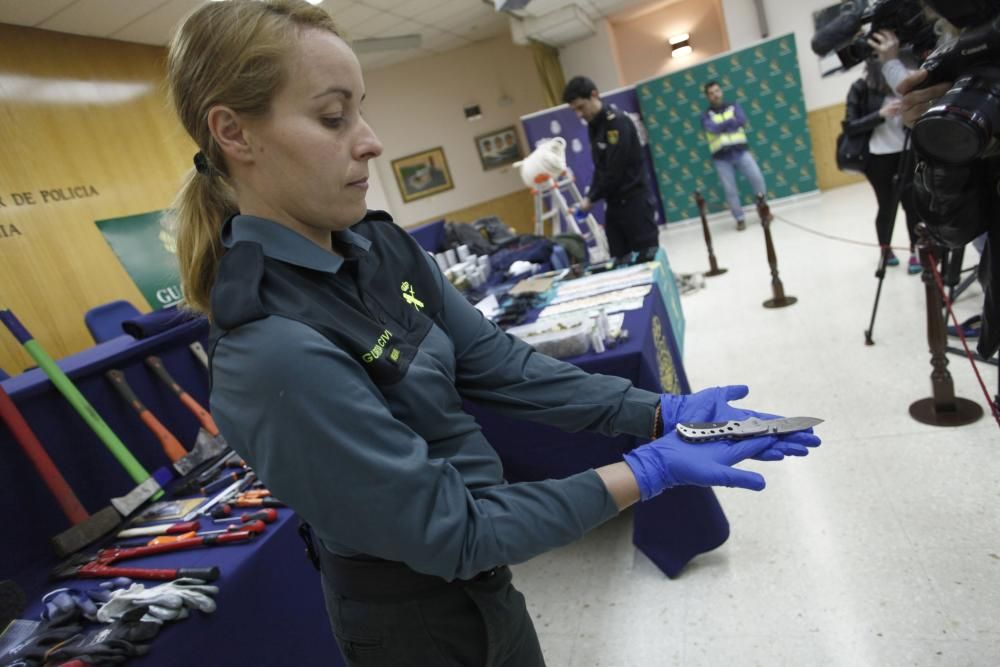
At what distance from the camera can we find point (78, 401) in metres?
1.71

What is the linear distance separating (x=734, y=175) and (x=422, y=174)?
511 centimetres

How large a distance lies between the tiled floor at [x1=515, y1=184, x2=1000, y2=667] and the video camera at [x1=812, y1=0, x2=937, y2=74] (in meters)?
1.42

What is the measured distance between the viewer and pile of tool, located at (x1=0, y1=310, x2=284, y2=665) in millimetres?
1181

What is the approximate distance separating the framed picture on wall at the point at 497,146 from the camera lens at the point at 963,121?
9.23 metres

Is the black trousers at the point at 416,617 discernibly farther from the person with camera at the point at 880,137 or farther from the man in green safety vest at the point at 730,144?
the man in green safety vest at the point at 730,144

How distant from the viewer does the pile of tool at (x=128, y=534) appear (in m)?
1.18

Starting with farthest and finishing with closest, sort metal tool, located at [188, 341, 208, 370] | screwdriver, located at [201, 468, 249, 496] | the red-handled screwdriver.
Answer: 1. metal tool, located at [188, 341, 208, 370]
2. screwdriver, located at [201, 468, 249, 496]
3. the red-handled screwdriver

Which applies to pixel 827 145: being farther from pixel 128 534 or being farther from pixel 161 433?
pixel 128 534

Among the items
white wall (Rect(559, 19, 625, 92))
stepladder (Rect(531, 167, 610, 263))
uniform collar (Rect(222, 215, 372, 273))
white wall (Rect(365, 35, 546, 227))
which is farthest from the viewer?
white wall (Rect(365, 35, 546, 227))

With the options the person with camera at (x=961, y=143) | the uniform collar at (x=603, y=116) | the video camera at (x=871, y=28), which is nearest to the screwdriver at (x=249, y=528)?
the person with camera at (x=961, y=143)

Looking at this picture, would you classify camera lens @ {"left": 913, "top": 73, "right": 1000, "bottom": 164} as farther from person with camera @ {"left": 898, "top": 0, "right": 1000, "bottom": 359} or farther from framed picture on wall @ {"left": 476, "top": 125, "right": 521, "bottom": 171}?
framed picture on wall @ {"left": 476, "top": 125, "right": 521, "bottom": 171}

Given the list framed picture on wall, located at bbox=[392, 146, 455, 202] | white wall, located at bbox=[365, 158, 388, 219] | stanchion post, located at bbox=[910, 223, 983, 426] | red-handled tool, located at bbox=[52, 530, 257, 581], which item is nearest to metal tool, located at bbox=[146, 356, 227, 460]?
red-handled tool, located at bbox=[52, 530, 257, 581]

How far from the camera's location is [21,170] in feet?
13.6

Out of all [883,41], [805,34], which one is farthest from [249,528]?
[805,34]
